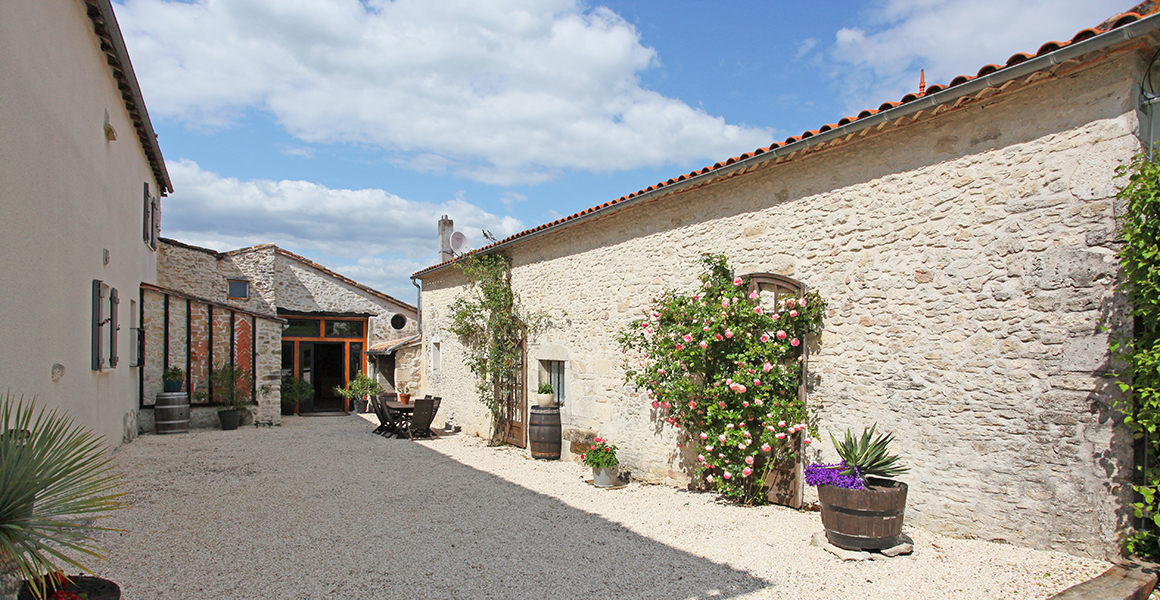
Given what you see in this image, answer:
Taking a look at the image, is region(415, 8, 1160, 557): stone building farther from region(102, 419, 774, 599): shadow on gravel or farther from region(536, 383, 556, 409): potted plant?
region(536, 383, 556, 409): potted plant

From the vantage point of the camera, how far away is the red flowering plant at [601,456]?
23.0 feet

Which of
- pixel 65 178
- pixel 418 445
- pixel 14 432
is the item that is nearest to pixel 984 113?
pixel 14 432

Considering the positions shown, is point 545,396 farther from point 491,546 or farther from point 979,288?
point 979,288

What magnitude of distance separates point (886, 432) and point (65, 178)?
22.8 feet

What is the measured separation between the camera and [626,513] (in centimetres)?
591

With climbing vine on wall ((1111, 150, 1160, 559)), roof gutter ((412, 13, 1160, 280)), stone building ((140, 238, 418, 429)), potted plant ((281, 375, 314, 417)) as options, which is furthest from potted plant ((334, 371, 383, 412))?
climbing vine on wall ((1111, 150, 1160, 559))

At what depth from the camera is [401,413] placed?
1156 centimetres

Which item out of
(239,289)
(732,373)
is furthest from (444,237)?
(732,373)

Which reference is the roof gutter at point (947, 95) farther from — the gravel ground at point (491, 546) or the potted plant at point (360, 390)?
the potted plant at point (360, 390)

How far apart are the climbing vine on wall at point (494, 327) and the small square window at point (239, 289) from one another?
7.91 m

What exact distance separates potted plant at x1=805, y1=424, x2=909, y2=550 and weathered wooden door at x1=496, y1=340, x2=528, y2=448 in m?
5.78

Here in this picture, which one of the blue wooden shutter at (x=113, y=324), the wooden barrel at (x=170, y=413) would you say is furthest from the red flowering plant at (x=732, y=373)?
the wooden barrel at (x=170, y=413)

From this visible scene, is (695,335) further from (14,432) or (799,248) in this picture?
(14,432)

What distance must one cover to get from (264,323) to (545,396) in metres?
7.92
